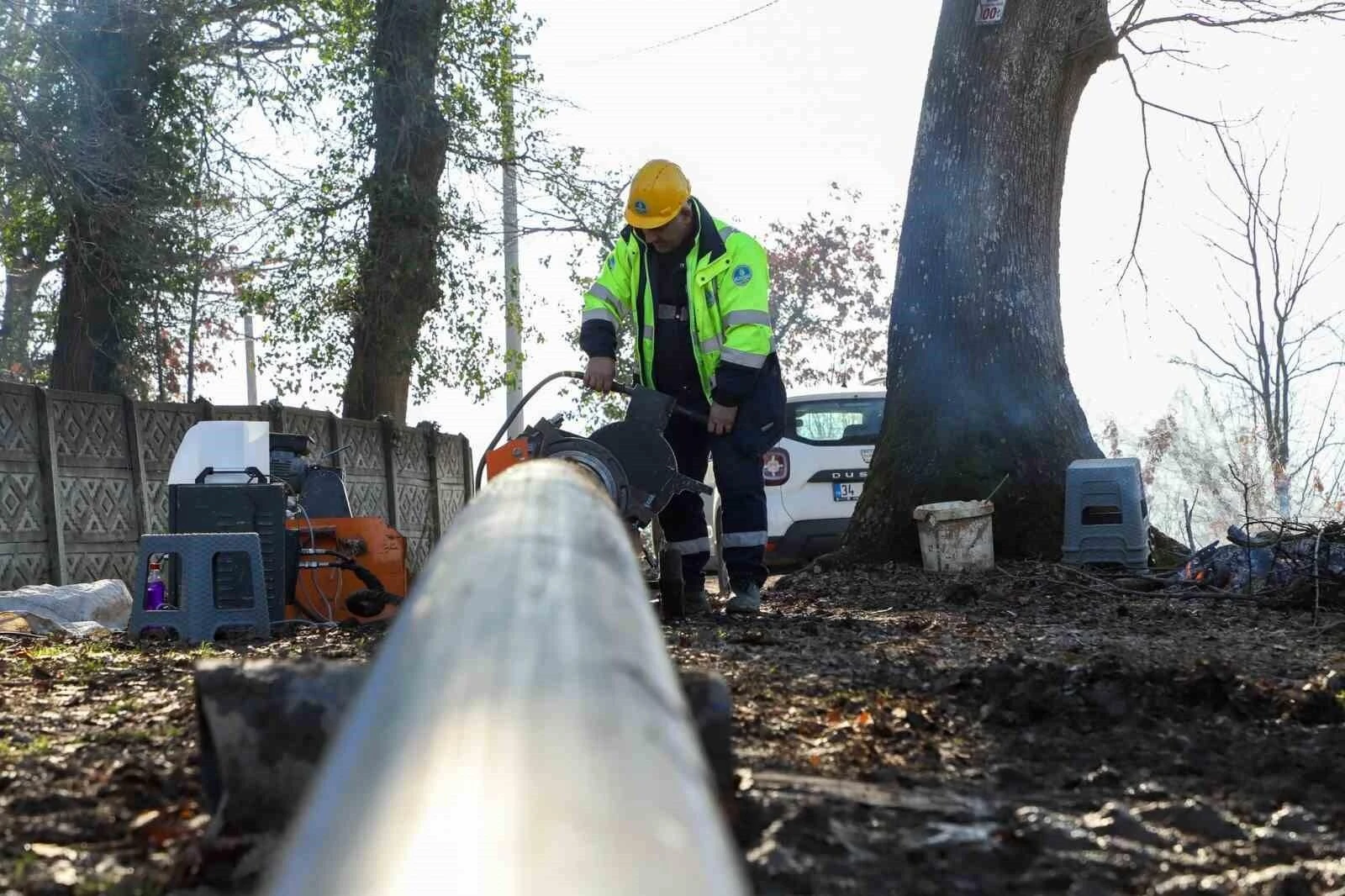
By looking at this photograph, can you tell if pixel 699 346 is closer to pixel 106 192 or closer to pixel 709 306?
pixel 709 306

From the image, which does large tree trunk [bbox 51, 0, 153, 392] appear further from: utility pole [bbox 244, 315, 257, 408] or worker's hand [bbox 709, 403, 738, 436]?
utility pole [bbox 244, 315, 257, 408]

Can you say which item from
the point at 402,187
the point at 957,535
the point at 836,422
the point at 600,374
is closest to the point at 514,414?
the point at 600,374

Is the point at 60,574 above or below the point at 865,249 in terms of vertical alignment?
below

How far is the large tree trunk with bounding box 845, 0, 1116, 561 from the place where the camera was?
34.0 ft

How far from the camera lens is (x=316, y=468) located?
9.38 meters

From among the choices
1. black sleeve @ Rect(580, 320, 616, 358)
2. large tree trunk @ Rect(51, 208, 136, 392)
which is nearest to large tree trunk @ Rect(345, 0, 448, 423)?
large tree trunk @ Rect(51, 208, 136, 392)

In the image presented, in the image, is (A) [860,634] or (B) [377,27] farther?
(B) [377,27]

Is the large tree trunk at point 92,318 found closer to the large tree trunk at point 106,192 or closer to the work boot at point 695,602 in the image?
the large tree trunk at point 106,192

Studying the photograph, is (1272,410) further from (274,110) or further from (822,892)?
(822,892)

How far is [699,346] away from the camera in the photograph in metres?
7.36

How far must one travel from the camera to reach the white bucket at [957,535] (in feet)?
31.7

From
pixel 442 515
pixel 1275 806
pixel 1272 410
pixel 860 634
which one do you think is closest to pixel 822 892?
pixel 1275 806

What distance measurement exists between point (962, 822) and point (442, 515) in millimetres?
18003

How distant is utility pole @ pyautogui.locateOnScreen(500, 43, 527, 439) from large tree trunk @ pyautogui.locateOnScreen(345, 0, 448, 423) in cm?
99
